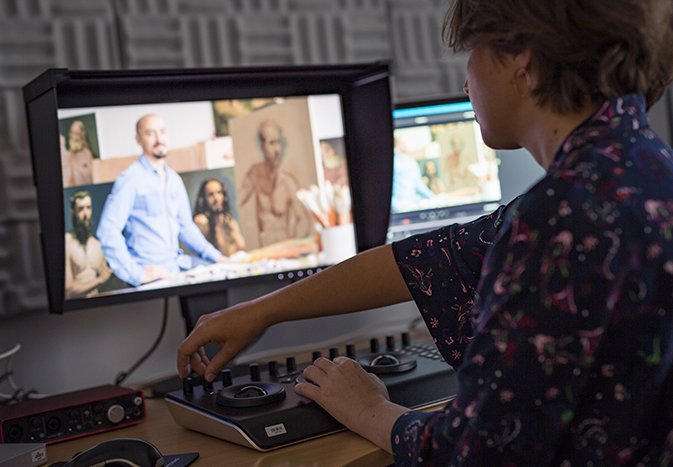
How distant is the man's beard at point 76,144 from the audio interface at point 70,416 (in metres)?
0.40

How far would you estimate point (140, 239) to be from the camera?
157cm

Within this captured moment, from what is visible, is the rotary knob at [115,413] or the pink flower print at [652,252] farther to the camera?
the rotary knob at [115,413]

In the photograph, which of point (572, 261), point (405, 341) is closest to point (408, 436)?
point (572, 261)

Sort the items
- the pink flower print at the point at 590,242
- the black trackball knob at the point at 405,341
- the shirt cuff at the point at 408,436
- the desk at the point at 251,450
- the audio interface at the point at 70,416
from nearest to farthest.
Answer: the pink flower print at the point at 590,242
the shirt cuff at the point at 408,436
the desk at the point at 251,450
the audio interface at the point at 70,416
the black trackball knob at the point at 405,341

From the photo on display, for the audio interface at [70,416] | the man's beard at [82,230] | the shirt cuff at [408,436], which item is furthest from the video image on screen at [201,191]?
the shirt cuff at [408,436]

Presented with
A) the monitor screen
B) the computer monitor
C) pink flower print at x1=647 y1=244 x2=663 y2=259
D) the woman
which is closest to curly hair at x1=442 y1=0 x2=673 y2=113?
the woman

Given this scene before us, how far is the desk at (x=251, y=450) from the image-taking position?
1.10 metres

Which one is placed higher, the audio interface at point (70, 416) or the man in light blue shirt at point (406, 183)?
the man in light blue shirt at point (406, 183)

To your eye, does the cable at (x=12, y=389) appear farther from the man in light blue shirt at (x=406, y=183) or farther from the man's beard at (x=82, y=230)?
the man in light blue shirt at (x=406, y=183)

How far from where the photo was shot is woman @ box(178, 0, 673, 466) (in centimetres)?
87

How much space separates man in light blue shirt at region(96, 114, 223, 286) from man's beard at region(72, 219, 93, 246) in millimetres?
16

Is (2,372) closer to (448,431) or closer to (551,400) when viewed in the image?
(448,431)

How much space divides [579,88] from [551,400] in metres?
0.32

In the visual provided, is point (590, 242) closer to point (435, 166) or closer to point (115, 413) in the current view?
point (115, 413)
